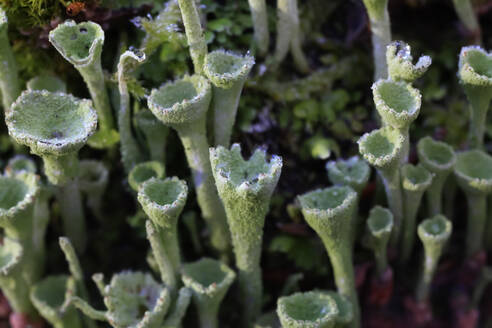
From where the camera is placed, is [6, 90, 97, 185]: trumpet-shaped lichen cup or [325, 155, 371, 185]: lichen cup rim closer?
[6, 90, 97, 185]: trumpet-shaped lichen cup

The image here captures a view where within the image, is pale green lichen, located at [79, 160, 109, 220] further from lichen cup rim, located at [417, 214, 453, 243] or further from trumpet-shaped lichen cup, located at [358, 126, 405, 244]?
lichen cup rim, located at [417, 214, 453, 243]

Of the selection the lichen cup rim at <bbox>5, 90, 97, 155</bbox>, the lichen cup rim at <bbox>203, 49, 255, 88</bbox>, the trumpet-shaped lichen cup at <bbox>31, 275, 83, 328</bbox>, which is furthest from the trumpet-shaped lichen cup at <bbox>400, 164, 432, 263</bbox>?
the trumpet-shaped lichen cup at <bbox>31, 275, 83, 328</bbox>

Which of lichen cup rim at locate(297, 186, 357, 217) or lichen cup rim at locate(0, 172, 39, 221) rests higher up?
lichen cup rim at locate(0, 172, 39, 221)

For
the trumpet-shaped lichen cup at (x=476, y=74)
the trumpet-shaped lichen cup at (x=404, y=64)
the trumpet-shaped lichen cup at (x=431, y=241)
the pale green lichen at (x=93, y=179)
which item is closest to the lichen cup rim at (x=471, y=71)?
the trumpet-shaped lichen cup at (x=476, y=74)

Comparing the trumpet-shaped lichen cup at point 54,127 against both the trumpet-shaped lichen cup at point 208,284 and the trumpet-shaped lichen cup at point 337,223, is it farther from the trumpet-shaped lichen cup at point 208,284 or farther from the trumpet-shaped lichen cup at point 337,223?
the trumpet-shaped lichen cup at point 337,223

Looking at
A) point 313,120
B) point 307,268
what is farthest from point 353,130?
point 307,268

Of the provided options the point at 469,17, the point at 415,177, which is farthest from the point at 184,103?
the point at 469,17

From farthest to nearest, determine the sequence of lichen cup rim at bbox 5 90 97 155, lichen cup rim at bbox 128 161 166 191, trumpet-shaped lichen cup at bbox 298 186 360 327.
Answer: lichen cup rim at bbox 128 161 166 191 → trumpet-shaped lichen cup at bbox 298 186 360 327 → lichen cup rim at bbox 5 90 97 155

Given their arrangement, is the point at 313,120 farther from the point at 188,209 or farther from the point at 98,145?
the point at 98,145
